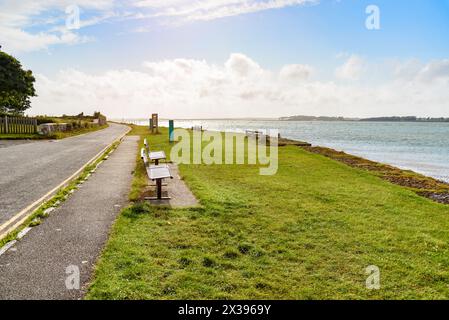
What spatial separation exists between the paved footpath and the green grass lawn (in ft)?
1.03

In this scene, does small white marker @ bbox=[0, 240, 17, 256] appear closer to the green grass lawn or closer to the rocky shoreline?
the green grass lawn

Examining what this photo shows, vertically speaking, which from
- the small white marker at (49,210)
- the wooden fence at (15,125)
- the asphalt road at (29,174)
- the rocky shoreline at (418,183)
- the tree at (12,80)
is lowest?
the rocky shoreline at (418,183)

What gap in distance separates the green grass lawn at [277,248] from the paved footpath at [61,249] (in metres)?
0.32

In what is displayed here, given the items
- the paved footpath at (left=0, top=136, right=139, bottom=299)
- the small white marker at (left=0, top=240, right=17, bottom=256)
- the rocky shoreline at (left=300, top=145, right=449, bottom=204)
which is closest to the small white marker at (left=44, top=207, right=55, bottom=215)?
the paved footpath at (left=0, top=136, right=139, bottom=299)

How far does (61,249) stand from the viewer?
19.2 feet

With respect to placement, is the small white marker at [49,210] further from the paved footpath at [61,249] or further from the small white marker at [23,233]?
the small white marker at [23,233]

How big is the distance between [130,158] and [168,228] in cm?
1176

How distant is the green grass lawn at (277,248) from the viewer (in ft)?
15.3

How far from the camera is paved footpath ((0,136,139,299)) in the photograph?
4.57 meters

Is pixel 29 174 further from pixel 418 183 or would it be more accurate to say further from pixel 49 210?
pixel 418 183

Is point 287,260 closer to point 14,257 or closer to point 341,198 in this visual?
point 14,257

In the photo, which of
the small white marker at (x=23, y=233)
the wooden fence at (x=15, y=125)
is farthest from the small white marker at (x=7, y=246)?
the wooden fence at (x=15, y=125)

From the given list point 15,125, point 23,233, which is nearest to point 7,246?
point 23,233
